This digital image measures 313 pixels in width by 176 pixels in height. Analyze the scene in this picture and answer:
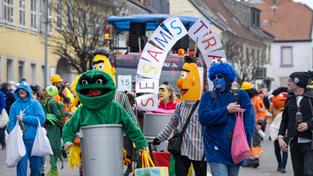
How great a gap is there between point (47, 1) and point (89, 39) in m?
3.04

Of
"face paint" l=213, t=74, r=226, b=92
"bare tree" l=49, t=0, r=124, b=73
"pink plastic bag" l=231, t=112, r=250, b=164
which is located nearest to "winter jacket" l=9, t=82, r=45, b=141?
"face paint" l=213, t=74, r=226, b=92

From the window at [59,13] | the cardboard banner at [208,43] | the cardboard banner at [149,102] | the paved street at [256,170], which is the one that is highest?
the window at [59,13]

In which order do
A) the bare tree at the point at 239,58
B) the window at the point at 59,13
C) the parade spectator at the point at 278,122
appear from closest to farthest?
the parade spectator at the point at 278,122 → the window at the point at 59,13 → the bare tree at the point at 239,58

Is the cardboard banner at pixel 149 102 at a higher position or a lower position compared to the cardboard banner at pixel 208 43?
lower

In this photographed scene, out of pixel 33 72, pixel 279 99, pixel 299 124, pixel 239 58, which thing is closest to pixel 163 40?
pixel 299 124

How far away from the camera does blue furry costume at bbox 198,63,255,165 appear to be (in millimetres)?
8969

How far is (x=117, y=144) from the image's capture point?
8758 millimetres

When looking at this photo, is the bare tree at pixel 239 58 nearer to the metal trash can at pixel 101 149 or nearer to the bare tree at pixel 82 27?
the bare tree at pixel 82 27

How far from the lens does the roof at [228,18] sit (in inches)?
2674

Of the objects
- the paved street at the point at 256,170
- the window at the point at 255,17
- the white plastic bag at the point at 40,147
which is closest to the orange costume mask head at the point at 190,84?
the white plastic bag at the point at 40,147

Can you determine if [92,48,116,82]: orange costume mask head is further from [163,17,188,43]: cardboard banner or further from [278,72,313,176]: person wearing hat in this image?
[278,72,313,176]: person wearing hat

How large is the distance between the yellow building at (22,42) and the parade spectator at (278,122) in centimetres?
1918

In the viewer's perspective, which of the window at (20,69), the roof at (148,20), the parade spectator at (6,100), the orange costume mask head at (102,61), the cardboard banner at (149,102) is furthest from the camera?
the window at (20,69)

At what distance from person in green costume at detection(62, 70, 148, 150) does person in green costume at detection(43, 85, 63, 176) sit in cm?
497
